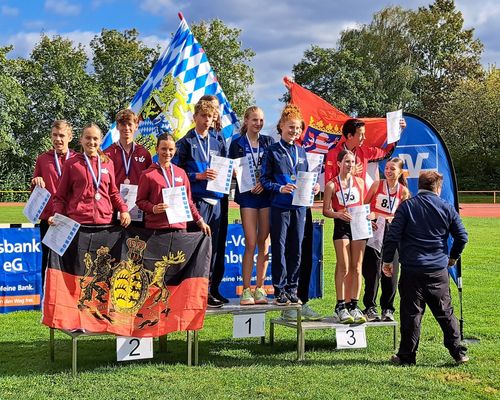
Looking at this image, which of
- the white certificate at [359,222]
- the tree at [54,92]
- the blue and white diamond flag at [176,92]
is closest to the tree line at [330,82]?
the tree at [54,92]

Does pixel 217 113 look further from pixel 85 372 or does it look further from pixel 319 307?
pixel 319 307

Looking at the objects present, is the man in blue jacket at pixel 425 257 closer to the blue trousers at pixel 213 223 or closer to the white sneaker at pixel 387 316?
the white sneaker at pixel 387 316

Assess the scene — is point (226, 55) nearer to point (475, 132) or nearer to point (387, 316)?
point (475, 132)

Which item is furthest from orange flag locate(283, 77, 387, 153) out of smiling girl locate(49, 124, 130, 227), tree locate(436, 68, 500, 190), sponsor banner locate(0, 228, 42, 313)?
tree locate(436, 68, 500, 190)

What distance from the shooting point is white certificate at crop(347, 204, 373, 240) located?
6.27 meters

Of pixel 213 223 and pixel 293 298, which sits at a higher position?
pixel 213 223

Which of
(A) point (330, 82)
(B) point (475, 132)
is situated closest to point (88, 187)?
(B) point (475, 132)

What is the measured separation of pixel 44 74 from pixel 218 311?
Result: 45401 mm

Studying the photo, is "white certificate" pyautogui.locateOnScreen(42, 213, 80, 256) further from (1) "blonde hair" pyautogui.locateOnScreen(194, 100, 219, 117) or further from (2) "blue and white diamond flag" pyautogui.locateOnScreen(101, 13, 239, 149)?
(2) "blue and white diamond flag" pyautogui.locateOnScreen(101, 13, 239, 149)

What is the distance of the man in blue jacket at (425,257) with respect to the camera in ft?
19.2

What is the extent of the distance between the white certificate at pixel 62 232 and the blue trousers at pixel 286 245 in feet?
6.31

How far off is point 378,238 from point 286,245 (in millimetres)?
1023

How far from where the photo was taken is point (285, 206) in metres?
6.29

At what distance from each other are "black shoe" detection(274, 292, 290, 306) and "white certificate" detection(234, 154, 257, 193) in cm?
110
